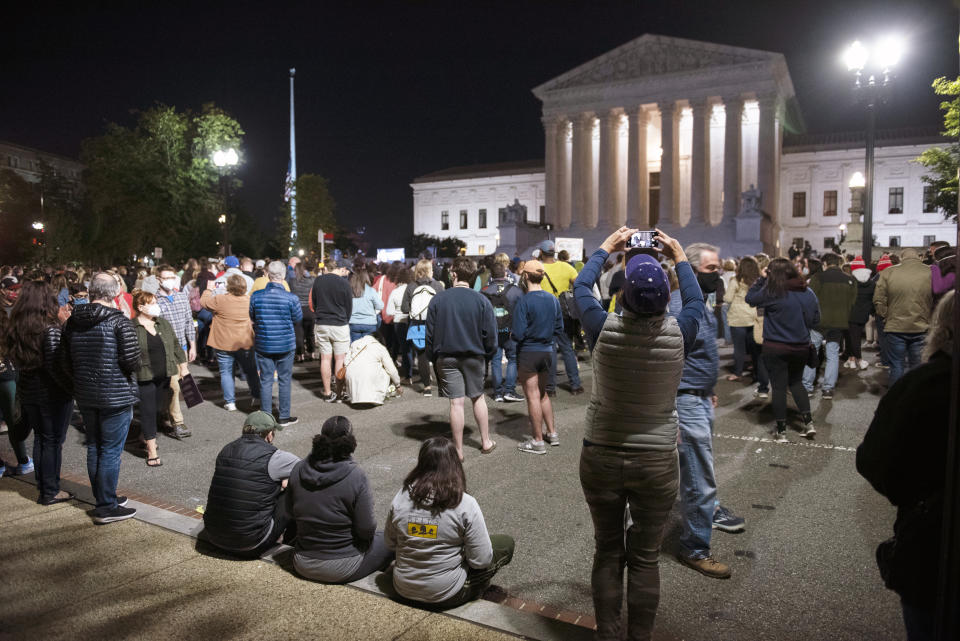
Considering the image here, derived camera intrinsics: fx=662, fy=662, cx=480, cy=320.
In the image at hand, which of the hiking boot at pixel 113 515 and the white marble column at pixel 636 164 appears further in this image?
the white marble column at pixel 636 164

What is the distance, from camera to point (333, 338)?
10.5 m

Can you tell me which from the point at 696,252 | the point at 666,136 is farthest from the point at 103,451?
the point at 666,136

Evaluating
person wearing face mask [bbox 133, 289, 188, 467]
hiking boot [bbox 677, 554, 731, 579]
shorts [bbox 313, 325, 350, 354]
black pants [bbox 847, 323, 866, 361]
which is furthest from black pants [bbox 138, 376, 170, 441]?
black pants [bbox 847, 323, 866, 361]

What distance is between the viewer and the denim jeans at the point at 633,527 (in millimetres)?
3318

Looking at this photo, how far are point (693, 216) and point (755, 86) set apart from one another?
416 inches

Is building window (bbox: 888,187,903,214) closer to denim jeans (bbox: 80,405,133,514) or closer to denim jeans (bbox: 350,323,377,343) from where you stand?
denim jeans (bbox: 350,323,377,343)

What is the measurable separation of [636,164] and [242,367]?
49389 mm

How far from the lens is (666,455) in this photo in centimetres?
336

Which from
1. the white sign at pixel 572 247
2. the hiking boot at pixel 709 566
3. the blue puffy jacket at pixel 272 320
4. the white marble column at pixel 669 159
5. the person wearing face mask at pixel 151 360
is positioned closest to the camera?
the hiking boot at pixel 709 566

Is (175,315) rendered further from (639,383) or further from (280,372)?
(639,383)

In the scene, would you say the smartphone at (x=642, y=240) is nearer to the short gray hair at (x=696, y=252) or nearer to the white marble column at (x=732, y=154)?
the short gray hair at (x=696, y=252)

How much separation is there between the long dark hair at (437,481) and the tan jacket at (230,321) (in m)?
6.46

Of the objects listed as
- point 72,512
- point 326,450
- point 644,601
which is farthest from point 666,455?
point 72,512

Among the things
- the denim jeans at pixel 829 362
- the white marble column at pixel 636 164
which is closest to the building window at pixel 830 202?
the white marble column at pixel 636 164
